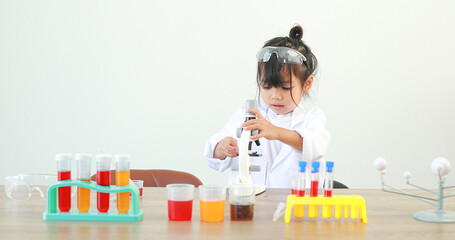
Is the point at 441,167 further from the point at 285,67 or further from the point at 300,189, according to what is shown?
the point at 285,67

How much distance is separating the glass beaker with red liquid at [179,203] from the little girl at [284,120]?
67cm

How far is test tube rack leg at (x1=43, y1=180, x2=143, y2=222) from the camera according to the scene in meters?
1.55

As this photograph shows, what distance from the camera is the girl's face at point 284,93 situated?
2.38 m

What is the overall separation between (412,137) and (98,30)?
238 centimetres

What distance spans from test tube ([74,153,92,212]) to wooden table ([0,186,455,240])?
2.5 inches

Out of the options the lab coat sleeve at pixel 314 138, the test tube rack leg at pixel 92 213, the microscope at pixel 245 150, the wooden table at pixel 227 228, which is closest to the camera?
the wooden table at pixel 227 228

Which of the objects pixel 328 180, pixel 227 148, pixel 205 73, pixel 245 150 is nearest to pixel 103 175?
pixel 245 150

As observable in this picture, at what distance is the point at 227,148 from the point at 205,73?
1.77 m

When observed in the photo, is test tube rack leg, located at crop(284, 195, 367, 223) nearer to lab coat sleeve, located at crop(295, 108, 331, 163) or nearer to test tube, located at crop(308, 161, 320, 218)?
test tube, located at crop(308, 161, 320, 218)

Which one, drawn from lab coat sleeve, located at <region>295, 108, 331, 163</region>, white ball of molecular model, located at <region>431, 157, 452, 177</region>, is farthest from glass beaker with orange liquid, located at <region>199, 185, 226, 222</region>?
lab coat sleeve, located at <region>295, 108, 331, 163</region>

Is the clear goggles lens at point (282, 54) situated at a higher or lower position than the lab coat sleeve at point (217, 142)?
higher

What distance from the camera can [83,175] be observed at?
159 centimetres

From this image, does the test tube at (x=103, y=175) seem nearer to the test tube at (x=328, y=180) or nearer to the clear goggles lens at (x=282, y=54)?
the test tube at (x=328, y=180)

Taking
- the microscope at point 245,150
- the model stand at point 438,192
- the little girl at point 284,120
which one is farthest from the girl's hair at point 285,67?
the model stand at point 438,192
